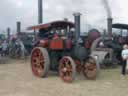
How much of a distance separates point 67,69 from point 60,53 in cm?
101

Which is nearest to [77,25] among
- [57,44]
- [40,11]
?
[57,44]

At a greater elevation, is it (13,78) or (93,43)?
(93,43)

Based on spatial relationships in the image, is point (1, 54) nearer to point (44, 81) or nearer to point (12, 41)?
point (12, 41)

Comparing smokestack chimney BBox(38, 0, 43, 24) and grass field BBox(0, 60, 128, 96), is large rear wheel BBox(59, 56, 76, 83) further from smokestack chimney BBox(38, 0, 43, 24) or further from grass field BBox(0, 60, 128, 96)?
smokestack chimney BBox(38, 0, 43, 24)

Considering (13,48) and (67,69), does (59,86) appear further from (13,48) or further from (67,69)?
(13,48)

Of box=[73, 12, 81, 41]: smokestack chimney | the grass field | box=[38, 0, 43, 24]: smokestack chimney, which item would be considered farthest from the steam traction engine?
box=[38, 0, 43, 24]: smokestack chimney

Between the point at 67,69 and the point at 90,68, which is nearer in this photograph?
the point at 67,69

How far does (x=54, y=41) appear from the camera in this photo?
8531 mm

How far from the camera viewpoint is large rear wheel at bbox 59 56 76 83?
25.2ft

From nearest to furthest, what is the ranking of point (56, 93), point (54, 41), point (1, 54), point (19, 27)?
point (56, 93)
point (54, 41)
point (1, 54)
point (19, 27)

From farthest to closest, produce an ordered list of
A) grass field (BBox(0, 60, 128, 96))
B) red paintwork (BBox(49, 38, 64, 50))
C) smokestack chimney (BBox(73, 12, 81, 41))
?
smokestack chimney (BBox(73, 12, 81, 41)) < red paintwork (BBox(49, 38, 64, 50)) < grass field (BBox(0, 60, 128, 96))

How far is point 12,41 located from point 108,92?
37.3 ft

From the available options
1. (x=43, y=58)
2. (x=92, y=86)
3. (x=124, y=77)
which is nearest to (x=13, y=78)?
(x=43, y=58)

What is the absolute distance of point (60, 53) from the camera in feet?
29.0
